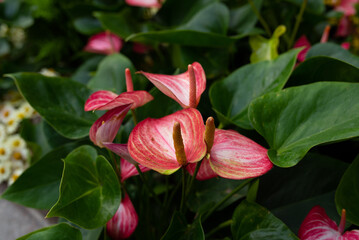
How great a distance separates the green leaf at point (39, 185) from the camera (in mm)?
594

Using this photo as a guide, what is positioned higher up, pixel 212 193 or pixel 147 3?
pixel 147 3

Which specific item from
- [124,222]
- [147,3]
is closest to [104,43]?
[147,3]

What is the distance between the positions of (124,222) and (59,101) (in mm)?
273

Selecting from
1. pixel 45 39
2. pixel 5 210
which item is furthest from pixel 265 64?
pixel 45 39

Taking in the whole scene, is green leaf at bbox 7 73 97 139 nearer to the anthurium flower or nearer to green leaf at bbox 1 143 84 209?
green leaf at bbox 1 143 84 209

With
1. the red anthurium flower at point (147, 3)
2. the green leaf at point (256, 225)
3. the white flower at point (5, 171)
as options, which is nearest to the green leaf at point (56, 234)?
the green leaf at point (256, 225)

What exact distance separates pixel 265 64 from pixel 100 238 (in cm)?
45

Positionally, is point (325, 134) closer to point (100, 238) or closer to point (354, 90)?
point (354, 90)

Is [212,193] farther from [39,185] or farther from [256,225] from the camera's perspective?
[39,185]

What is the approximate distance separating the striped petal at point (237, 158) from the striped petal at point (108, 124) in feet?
0.46

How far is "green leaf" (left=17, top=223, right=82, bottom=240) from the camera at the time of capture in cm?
48

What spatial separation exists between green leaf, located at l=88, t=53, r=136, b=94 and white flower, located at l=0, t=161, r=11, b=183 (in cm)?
40

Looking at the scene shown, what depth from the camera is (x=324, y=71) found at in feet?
2.04

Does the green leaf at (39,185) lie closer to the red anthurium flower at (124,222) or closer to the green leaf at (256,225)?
the red anthurium flower at (124,222)
